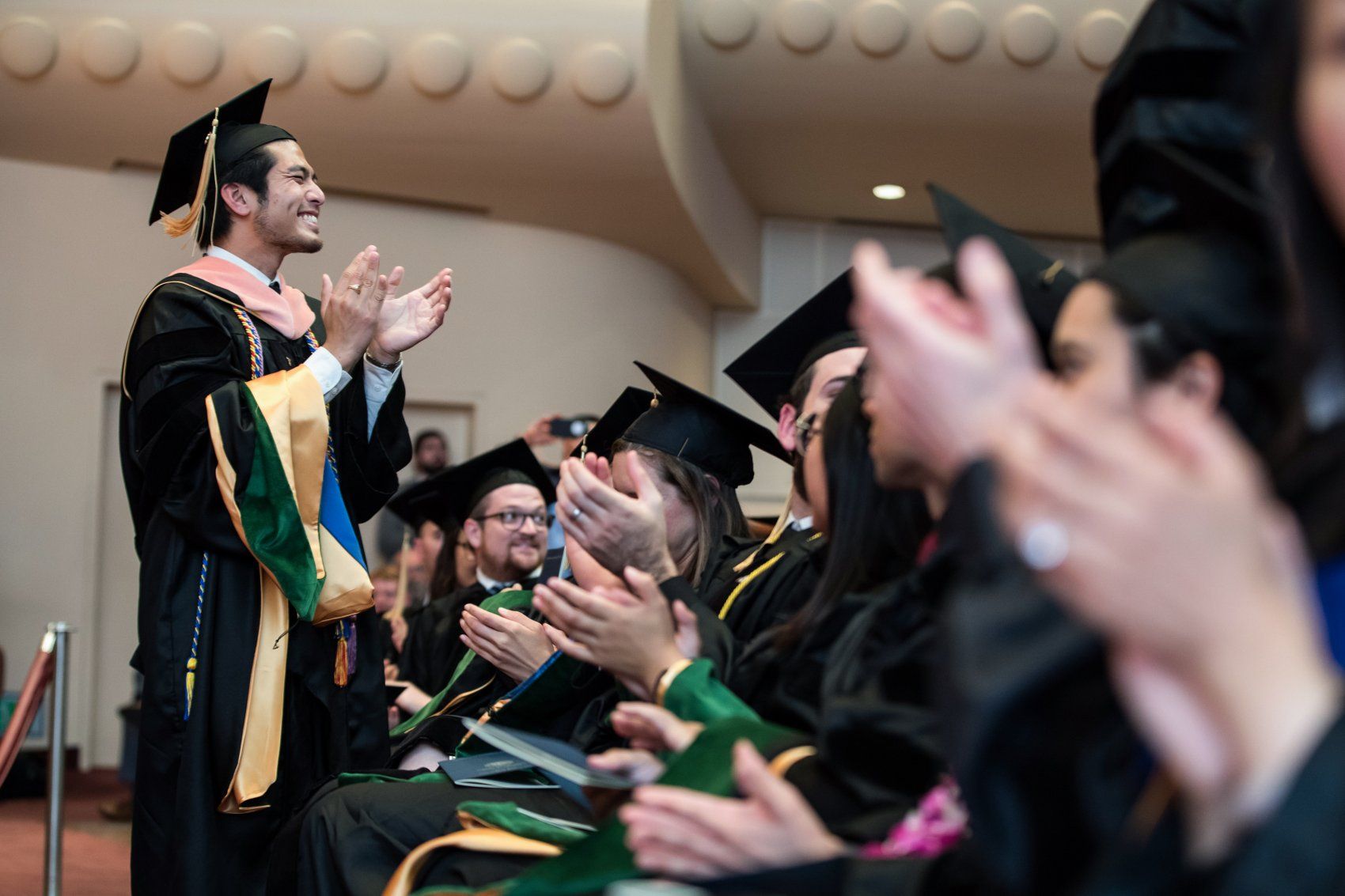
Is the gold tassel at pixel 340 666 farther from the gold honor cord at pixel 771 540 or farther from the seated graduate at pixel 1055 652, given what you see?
the seated graduate at pixel 1055 652

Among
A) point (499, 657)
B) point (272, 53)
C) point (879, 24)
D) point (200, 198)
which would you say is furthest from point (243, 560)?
point (879, 24)

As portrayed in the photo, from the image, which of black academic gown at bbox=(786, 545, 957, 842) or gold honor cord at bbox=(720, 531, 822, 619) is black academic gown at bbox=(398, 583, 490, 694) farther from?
black academic gown at bbox=(786, 545, 957, 842)

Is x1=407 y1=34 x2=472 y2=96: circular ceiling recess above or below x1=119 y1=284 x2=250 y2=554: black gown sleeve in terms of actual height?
above

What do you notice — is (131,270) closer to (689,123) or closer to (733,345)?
(689,123)

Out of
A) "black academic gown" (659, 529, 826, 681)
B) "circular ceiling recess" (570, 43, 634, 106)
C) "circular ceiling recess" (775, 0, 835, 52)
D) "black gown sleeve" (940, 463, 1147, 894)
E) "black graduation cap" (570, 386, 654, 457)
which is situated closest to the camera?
"black gown sleeve" (940, 463, 1147, 894)

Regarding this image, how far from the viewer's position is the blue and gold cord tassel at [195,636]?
10.7 feet

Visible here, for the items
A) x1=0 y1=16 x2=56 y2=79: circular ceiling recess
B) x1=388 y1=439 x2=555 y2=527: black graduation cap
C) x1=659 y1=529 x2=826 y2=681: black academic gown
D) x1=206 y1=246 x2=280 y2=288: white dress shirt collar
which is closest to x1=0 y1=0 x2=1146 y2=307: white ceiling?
x1=0 y1=16 x2=56 y2=79: circular ceiling recess

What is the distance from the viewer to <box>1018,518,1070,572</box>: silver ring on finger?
925mm

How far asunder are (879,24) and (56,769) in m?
5.57

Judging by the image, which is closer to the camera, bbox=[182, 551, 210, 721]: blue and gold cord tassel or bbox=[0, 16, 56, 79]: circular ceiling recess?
bbox=[182, 551, 210, 721]: blue and gold cord tassel

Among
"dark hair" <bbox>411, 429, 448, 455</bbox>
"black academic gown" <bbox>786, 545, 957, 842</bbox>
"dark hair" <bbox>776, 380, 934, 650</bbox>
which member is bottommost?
"black academic gown" <bbox>786, 545, 957, 842</bbox>

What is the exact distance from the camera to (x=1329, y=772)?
910mm

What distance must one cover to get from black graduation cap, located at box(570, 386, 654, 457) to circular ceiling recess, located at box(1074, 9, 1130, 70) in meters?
4.80

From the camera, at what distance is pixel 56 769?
4.13m
